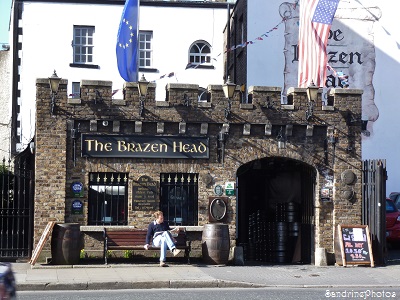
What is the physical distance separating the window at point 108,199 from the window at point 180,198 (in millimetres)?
979

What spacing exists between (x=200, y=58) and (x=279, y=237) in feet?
47.4

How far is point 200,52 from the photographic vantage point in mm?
34938

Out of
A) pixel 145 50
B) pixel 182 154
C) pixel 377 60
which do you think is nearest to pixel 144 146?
pixel 182 154

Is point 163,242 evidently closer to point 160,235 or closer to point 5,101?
point 160,235

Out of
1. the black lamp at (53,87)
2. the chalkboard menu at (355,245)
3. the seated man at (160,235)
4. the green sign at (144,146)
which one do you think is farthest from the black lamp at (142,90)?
the chalkboard menu at (355,245)

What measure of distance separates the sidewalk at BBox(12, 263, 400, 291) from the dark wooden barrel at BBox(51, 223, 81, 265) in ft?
1.05

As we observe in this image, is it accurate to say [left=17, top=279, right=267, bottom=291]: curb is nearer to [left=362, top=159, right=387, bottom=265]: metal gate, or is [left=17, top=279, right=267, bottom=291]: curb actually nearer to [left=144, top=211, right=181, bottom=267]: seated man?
[left=144, top=211, right=181, bottom=267]: seated man

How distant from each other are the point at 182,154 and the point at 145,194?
4.42 feet

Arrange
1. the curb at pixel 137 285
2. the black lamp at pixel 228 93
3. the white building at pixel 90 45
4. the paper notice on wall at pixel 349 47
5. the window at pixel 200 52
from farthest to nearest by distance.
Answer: the window at pixel 200 52 < the white building at pixel 90 45 < the paper notice on wall at pixel 349 47 < the black lamp at pixel 228 93 < the curb at pixel 137 285

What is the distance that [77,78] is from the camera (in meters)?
33.2

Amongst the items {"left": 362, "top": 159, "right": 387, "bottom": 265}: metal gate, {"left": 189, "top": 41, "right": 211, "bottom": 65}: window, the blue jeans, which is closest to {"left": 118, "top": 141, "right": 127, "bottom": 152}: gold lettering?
the blue jeans

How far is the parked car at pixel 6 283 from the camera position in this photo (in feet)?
27.1

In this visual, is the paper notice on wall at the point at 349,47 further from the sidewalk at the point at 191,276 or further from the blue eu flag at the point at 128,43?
the sidewalk at the point at 191,276

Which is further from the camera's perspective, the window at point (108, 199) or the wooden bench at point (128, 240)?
the window at point (108, 199)
